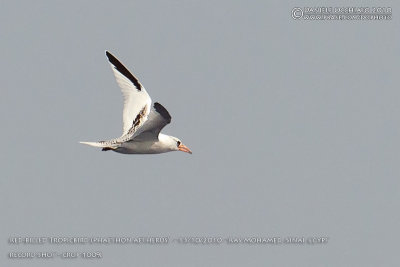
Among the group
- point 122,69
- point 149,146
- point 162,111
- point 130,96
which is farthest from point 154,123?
point 122,69

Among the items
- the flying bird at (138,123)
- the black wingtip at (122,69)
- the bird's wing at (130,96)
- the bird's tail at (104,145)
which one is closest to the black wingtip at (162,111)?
the flying bird at (138,123)

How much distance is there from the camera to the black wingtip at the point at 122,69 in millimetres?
29125

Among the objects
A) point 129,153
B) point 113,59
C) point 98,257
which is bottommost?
point 98,257

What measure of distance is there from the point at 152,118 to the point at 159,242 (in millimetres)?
4902

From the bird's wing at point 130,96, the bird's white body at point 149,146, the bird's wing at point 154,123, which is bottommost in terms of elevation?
the bird's white body at point 149,146

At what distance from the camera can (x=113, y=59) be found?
95.7 ft

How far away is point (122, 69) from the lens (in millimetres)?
29328

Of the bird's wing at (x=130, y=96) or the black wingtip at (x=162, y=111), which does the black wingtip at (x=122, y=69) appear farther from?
the black wingtip at (x=162, y=111)

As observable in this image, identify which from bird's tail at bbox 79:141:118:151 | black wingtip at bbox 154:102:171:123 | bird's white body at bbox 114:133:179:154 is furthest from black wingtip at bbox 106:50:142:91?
black wingtip at bbox 154:102:171:123

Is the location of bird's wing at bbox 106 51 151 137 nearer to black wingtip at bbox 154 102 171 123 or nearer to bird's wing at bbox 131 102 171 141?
bird's wing at bbox 131 102 171 141

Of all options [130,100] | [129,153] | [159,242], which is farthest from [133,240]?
[130,100]

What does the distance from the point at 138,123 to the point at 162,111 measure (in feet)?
18.4

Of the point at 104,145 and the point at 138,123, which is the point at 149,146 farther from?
the point at 138,123

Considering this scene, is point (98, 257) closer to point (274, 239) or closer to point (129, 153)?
point (129, 153)
